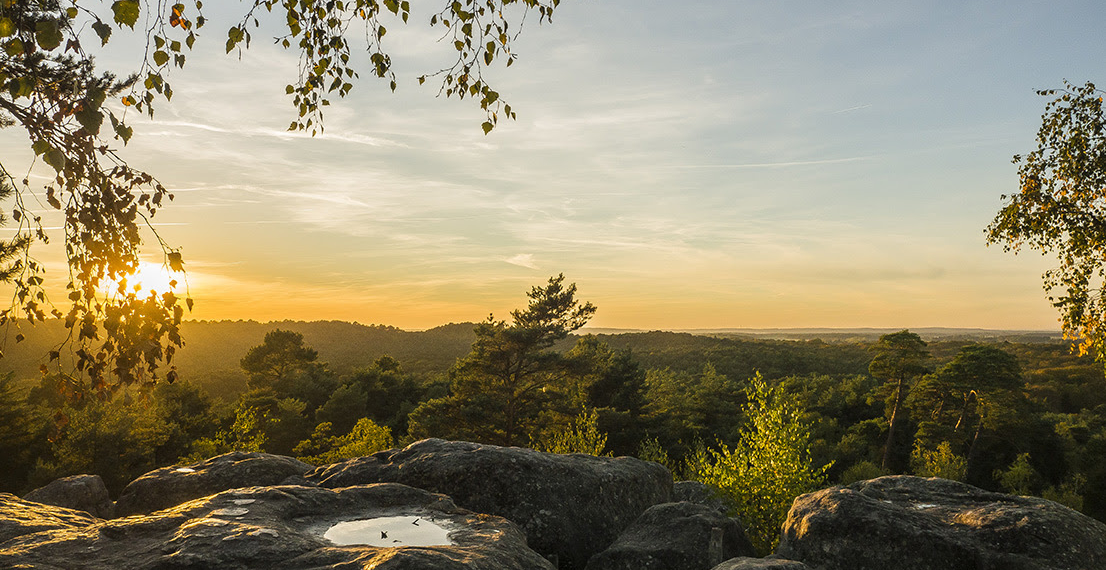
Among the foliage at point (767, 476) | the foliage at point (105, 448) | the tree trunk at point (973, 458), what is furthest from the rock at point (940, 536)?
the tree trunk at point (973, 458)

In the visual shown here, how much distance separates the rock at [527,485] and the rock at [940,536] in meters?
3.42

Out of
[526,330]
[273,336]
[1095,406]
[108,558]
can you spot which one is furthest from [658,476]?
[1095,406]

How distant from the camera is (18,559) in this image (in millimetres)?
5359

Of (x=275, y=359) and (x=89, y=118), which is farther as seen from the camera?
(x=275, y=359)

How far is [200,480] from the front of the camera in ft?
37.3

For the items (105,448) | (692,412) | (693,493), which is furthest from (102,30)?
(692,412)

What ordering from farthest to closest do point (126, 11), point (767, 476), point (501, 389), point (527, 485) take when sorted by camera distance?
point (501, 389), point (767, 476), point (527, 485), point (126, 11)

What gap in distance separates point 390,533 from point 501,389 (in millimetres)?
29970

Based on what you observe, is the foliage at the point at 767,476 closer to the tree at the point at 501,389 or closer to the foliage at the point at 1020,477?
the tree at the point at 501,389

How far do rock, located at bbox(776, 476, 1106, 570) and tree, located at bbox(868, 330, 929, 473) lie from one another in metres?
38.5

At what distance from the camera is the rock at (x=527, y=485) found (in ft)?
34.6

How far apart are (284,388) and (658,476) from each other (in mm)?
47604

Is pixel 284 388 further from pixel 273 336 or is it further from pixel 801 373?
pixel 801 373

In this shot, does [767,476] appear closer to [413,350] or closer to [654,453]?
[654,453]
